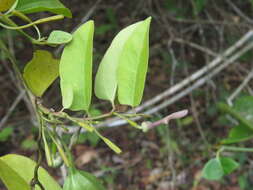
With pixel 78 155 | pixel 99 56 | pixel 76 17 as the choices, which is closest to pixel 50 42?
pixel 99 56

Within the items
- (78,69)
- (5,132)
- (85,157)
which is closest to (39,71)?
(78,69)

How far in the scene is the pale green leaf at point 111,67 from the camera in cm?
49

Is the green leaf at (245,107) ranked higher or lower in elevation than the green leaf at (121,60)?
lower

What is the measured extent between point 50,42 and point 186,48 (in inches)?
74.8

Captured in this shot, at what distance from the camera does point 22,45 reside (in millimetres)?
2213

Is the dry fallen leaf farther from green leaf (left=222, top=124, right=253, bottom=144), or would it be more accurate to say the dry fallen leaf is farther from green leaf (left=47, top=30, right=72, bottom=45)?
green leaf (left=47, top=30, right=72, bottom=45)

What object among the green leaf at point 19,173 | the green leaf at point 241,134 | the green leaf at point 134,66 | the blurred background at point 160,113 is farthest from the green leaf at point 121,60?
the blurred background at point 160,113

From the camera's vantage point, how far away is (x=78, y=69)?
48cm

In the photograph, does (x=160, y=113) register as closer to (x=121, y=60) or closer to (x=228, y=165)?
(x=228, y=165)

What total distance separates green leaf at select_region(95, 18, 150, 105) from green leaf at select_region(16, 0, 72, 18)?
74mm

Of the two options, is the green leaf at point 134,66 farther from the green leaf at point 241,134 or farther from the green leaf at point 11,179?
the green leaf at point 241,134

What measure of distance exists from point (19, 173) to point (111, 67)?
0.16 metres

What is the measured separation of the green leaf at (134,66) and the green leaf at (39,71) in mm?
94

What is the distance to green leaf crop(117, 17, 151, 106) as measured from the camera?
0.47 m
